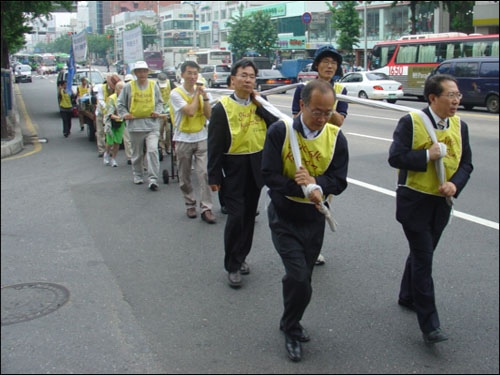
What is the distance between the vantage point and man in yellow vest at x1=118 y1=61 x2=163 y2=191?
7.58 m

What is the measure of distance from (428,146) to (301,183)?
28.8 inches

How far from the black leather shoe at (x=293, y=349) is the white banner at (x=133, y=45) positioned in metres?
11.3

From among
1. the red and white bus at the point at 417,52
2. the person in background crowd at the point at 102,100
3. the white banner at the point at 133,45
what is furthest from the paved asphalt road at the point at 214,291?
the red and white bus at the point at 417,52

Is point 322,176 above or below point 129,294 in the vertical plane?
above

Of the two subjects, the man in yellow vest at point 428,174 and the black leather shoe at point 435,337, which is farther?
the black leather shoe at point 435,337

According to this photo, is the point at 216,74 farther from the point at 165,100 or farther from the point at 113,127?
the point at 113,127

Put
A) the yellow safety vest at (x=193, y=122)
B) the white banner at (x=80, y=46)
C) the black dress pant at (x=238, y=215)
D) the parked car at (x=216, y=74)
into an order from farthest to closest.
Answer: the parked car at (x=216, y=74), the white banner at (x=80, y=46), the yellow safety vest at (x=193, y=122), the black dress pant at (x=238, y=215)

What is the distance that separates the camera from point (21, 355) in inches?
122

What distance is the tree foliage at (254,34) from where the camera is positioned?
1583 inches

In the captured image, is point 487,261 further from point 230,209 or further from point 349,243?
point 230,209

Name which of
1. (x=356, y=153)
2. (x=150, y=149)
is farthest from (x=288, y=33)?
(x=150, y=149)

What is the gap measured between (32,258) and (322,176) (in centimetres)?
304

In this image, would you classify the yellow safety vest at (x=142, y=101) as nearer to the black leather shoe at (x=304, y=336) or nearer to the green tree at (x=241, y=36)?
the black leather shoe at (x=304, y=336)

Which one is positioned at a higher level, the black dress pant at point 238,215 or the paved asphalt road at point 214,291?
A: the black dress pant at point 238,215
